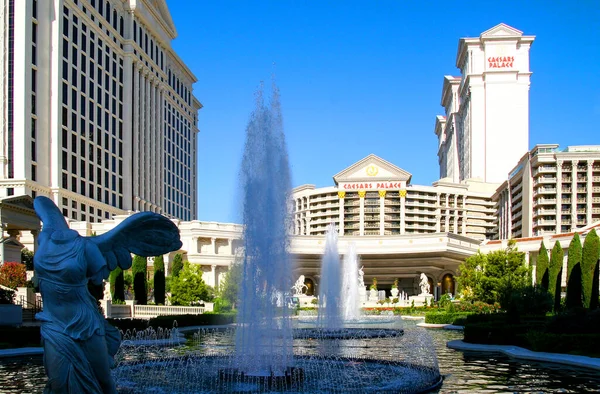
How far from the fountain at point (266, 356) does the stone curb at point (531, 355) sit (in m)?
3.14

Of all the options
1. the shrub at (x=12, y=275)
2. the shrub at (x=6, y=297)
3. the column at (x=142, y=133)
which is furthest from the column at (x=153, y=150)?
the shrub at (x=6, y=297)

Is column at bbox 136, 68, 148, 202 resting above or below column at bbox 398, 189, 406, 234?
above

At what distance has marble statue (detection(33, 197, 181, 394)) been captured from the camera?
29.5 feet

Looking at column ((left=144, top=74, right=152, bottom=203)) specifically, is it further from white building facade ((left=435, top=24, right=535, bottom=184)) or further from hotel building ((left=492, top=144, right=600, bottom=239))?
white building facade ((left=435, top=24, right=535, bottom=184))

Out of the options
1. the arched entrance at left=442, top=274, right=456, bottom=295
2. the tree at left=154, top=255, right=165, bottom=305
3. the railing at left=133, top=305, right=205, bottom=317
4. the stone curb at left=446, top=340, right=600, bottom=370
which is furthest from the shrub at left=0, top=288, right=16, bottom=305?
the arched entrance at left=442, top=274, right=456, bottom=295

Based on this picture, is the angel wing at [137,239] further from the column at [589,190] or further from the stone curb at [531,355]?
the column at [589,190]

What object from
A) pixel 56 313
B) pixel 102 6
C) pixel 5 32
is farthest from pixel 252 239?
pixel 102 6

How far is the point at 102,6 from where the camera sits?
91.0 m

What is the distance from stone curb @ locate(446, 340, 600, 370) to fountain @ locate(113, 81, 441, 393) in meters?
3.14

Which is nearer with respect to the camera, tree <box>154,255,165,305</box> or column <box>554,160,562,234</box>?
tree <box>154,255,165,305</box>

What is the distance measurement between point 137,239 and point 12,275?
3156 centimetres

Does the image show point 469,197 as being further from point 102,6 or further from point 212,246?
point 102,6

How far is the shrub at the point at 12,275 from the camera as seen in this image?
3769cm

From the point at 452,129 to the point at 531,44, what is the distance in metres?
43.1
